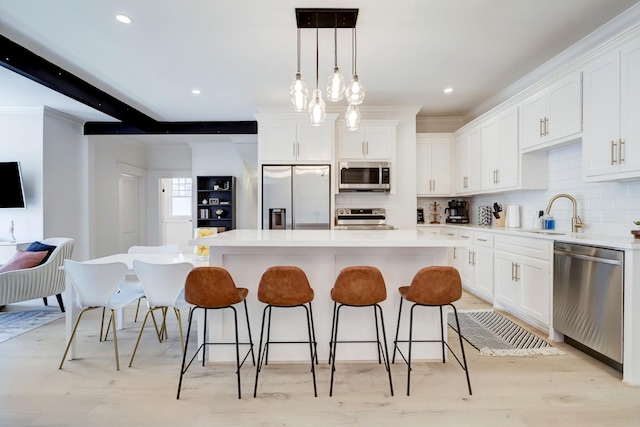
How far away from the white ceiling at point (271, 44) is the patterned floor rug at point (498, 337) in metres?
2.67

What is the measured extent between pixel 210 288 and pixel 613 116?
10.6 ft

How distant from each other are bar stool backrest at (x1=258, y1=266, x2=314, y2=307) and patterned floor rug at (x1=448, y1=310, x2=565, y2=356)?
1.67 metres

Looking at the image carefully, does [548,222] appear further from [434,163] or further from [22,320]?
[22,320]

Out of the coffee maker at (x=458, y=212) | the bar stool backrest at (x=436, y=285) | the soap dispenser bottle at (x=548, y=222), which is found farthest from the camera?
Result: the coffee maker at (x=458, y=212)

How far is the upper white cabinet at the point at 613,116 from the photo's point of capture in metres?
2.39

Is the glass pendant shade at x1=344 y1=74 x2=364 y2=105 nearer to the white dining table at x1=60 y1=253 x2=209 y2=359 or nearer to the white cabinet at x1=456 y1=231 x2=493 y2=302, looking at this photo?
the white dining table at x1=60 y1=253 x2=209 y2=359

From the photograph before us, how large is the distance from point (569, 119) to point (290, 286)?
9.57 feet

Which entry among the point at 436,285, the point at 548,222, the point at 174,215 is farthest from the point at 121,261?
the point at 174,215

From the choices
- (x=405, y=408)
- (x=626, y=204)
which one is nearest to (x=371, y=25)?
(x=626, y=204)

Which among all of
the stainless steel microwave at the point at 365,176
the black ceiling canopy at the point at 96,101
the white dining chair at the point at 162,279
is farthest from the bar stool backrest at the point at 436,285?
the black ceiling canopy at the point at 96,101

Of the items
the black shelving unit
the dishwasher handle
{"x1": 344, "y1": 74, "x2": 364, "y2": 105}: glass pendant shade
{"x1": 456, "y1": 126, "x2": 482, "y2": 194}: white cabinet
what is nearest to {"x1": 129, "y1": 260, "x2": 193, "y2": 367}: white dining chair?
{"x1": 344, "y1": 74, "x2": 364, "y2": 105}: glass pendant shade

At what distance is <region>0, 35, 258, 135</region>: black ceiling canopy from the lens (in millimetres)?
3109

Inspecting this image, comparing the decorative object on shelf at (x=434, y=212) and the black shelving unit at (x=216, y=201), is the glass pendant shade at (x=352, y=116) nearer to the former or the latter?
the decorative object on shelf at (x=434, y=212)

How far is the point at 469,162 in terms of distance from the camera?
15.5ft
